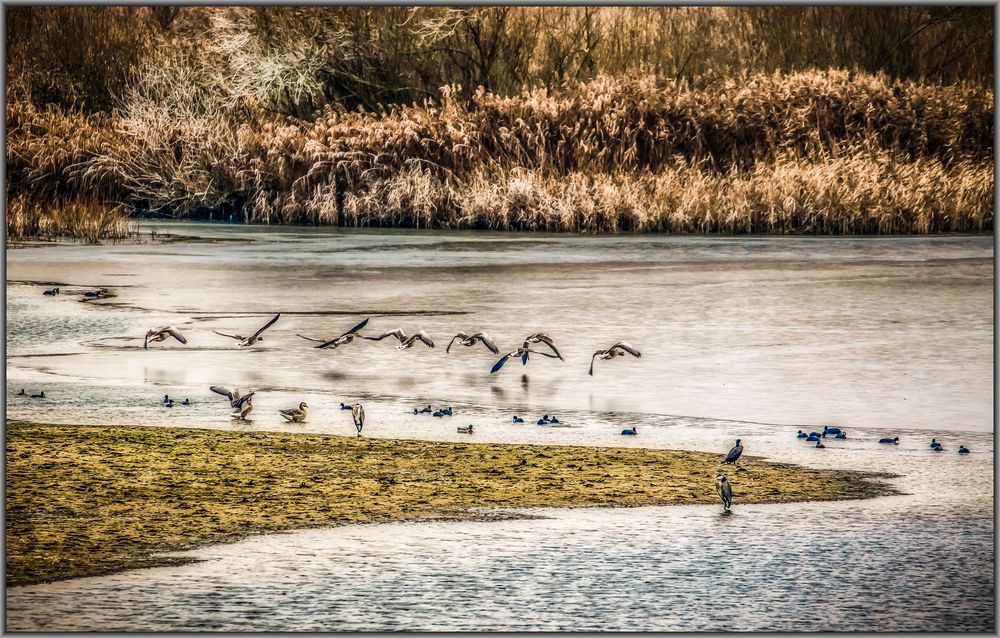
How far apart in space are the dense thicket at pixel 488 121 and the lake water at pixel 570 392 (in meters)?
0.43

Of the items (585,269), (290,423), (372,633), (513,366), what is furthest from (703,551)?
(585,269)

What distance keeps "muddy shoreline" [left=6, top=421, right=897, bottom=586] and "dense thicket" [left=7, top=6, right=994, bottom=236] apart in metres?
7.11

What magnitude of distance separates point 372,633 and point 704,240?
10638 millimetres

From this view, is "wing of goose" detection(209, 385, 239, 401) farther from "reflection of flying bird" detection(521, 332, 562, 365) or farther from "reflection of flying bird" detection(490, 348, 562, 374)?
"reflection of flying bird" detection(521, 332, 562, 365)

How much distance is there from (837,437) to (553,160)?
8.25m

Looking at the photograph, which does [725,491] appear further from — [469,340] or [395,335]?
[395,335]

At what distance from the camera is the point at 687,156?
566 inches

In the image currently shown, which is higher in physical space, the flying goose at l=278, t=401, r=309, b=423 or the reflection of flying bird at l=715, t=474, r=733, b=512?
the flying goose at l=278, t=401, r=309, b=423

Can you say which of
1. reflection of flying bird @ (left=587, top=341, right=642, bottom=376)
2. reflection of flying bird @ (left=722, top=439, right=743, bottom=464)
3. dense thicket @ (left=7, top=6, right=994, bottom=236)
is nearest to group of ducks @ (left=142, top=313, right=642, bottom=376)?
reflection of flying bird @ (left=587, top=341, right=642, bottom=376)

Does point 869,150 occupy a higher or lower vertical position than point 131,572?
higher

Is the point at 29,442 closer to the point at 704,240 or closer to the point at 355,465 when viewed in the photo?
the point at 355,465

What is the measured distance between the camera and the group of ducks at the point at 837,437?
619 cm

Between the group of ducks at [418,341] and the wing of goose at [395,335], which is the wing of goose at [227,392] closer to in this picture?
the group of ducks at [418,341]

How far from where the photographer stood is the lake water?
4.16 m
